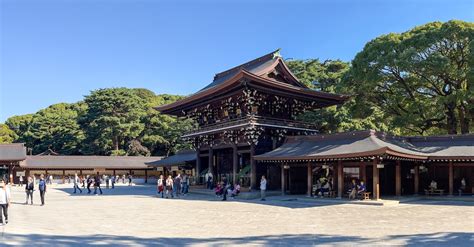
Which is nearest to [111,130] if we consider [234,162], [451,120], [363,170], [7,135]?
[7,135]

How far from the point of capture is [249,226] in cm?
1523

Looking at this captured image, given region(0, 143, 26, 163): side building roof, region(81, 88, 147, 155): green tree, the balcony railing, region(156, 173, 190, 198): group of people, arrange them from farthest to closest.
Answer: region(81, 88, 147, 155): green tree
region(0, 143, 26, 163): side building roof
the balcony railing
region(156, 173, 190, 198): group of people

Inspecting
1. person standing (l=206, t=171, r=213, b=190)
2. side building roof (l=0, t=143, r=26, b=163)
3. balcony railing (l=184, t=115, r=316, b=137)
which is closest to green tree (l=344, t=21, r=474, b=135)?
balcony railing (l=184, t=115, r=316, b=137)

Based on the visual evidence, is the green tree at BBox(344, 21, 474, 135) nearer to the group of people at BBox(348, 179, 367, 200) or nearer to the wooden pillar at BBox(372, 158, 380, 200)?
the wooden pillar at BBox(372, 158, 380, 200)

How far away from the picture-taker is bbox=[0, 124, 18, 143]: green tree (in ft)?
259

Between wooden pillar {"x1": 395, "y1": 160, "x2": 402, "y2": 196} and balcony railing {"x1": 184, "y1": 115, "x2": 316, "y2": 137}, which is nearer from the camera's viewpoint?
wooden pillar {"x1": 395, "y1": 160, "x2": 402, "y2": 196}

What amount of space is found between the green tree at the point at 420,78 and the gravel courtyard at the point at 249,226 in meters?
12.4

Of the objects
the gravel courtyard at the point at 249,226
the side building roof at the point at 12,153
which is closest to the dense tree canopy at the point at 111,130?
the side building roof at the point at 12,153

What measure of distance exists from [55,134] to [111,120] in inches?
639

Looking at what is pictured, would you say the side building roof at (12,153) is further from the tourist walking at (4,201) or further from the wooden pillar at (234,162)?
the tourist walking at (4,201)

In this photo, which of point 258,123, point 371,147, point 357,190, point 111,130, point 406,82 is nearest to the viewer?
point 371,147

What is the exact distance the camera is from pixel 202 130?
37.6 metres

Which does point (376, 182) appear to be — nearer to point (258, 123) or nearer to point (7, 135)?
point (258, 123)

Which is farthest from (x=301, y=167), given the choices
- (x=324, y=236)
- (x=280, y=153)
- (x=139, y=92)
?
(x=139, y=92)
